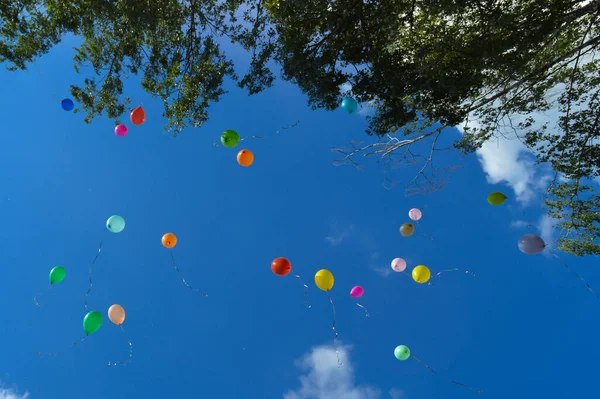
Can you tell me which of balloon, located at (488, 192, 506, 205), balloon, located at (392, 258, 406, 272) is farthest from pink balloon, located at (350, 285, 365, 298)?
balloon, located at (488, 192, 506, 205)

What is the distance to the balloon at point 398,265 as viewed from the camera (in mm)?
6605

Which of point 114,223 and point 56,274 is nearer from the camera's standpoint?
point 56,274

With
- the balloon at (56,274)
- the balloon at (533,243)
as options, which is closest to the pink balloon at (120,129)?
the balloon at (56,274)

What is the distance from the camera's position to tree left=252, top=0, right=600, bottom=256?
573 centimetres

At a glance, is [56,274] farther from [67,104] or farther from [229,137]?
[229,137]

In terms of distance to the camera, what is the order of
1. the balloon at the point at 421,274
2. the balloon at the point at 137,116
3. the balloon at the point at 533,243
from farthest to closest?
the balloon at the point at 421,274, the balloon at the point at 137,116, the balloon at the point at 533,243

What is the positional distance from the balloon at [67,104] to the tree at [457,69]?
3447 mm

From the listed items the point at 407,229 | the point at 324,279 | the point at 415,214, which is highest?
the point at 415,214

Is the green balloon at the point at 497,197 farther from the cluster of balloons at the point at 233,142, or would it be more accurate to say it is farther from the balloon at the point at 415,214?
the cluster of balloons at the point at 233,142

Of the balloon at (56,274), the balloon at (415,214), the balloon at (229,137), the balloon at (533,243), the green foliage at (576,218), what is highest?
the green foliage at (576,218)

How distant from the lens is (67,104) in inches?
257

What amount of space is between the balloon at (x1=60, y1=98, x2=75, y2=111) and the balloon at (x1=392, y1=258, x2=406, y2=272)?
601cm

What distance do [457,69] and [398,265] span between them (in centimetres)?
326

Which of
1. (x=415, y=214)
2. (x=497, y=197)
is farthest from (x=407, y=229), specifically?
(x=497, y=197)
